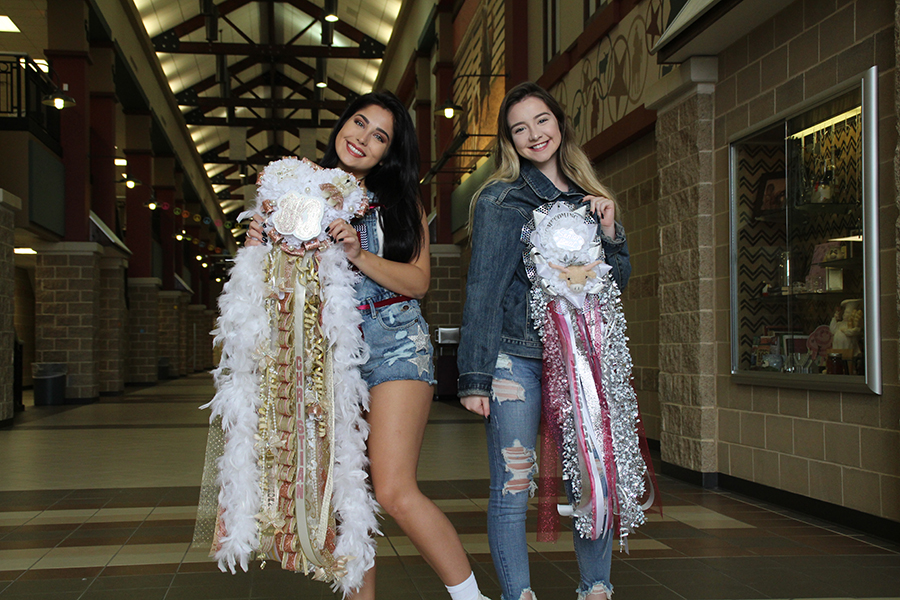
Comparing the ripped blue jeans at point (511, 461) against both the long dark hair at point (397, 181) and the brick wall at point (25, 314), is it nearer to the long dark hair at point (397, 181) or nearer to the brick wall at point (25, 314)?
the long dark hair at point (397, 181)

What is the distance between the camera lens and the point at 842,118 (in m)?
4.02

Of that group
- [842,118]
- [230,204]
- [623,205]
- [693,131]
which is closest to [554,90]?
[623,205]

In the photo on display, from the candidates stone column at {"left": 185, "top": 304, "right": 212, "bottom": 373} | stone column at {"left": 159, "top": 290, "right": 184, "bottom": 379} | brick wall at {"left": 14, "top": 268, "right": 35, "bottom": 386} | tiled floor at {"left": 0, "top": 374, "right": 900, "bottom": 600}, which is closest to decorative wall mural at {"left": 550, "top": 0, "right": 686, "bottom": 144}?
tiled floor at {"left": 0, "top": 374, "right": 900, "bottom": 600}

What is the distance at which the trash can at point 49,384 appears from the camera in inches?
504

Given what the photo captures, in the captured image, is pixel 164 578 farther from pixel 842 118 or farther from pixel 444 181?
pixel 444 181

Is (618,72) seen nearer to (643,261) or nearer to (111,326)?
(643,261)

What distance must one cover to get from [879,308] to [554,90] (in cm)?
585

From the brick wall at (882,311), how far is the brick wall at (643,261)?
1431 millimetres

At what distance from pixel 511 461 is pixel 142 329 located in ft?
61.0

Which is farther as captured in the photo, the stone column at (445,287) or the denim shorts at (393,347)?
the stone column at (445,287)

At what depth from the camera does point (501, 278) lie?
2178 millimetres

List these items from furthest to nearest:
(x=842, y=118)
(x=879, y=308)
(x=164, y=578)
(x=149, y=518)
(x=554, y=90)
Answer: (x=554, y=90), (x=149, y=518), (x=842, y=118), (x=879, y=308), (x=164, y=578)

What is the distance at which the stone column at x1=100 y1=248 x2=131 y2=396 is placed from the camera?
50.8ft

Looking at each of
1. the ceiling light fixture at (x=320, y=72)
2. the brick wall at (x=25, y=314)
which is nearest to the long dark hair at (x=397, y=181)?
the brick wall at (x=25, y=314)
